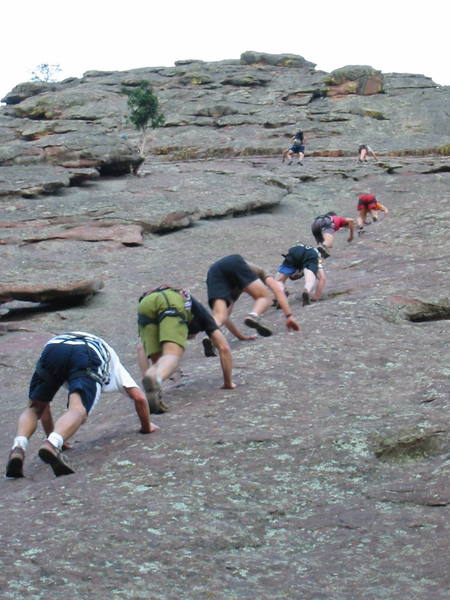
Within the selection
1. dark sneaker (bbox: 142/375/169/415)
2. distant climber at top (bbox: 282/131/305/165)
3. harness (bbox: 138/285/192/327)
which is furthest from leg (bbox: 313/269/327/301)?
distant climber at top (bbox: 282/131/305/165)

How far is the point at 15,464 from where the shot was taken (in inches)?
324

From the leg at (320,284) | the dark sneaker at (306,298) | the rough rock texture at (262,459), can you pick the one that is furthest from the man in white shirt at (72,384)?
the leg at (320,284)

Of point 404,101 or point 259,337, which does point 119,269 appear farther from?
point 404,101

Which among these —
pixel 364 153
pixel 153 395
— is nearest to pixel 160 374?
pixel 153 395

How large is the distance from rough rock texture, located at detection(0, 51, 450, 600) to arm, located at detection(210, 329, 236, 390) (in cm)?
13

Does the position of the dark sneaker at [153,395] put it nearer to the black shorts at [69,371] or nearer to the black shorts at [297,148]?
the black shorts at [69,371]

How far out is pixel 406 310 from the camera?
14.0 metres

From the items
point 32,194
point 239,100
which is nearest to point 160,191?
point 32,194

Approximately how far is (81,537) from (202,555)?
0.96 metres

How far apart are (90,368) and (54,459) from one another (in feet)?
3.56

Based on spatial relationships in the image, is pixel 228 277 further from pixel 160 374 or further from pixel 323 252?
pixel 323 252

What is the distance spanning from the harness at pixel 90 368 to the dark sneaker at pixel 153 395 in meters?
0.68

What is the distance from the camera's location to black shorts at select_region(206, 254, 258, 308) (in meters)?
12.4

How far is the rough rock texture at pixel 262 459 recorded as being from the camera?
5738mm
